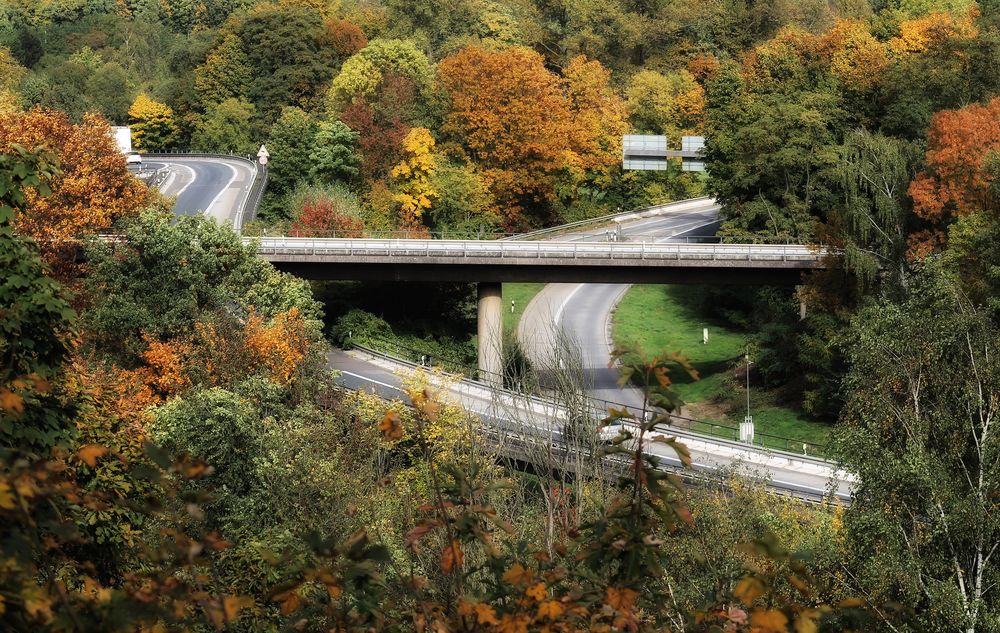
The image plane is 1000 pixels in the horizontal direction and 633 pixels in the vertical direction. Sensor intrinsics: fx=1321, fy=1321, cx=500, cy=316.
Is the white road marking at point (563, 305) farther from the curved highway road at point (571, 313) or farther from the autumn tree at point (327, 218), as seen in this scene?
the autumn tree at point (327, 218)

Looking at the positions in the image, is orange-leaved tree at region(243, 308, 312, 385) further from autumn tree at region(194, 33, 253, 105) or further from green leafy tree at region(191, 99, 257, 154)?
autumn tree at region(194, 33, 253, 105)

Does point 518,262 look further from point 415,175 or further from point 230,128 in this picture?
point 230,128

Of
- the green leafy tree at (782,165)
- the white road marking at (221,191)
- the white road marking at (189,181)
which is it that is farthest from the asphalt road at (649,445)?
the white road marking at (189,181)

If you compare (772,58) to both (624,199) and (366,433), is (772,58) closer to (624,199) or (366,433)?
(624,199)

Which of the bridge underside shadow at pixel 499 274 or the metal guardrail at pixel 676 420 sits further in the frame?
the bridge underside shadow at pixel 499 274

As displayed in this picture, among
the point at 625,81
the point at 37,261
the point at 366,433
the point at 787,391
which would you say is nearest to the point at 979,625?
the point at 37,261

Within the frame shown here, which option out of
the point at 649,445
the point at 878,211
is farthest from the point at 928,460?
the point at 878,211

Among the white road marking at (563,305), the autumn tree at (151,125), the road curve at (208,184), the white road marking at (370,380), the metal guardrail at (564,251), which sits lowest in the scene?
the white road marking at (563,305)

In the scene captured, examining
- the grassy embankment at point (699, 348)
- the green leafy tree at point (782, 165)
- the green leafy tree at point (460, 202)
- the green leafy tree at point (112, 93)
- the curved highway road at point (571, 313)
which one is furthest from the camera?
the green leafy tree at point (112, 93)
